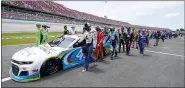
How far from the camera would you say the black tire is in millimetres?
5798

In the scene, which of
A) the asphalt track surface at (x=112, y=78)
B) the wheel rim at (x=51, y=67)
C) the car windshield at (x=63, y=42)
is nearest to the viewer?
the asphalt track surface at (x=112, y=78)

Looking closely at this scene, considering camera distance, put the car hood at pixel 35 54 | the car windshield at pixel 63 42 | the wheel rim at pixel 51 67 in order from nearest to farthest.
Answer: the car hood at pixel 35 54 < the wheel rim at pixel 51 67 < the car windshield at pixel 63 42

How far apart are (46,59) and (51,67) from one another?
1.45ft

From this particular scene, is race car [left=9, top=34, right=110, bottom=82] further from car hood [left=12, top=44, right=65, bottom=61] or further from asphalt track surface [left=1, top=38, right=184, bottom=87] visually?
asphalt track surface [left=1, top=38, right=184, bottom=87]

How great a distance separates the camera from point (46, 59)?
5789 millimetres

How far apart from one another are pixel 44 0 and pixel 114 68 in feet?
150

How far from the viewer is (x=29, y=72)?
5.44 m

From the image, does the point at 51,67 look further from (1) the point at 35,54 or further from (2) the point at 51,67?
(1) the point at 35,54

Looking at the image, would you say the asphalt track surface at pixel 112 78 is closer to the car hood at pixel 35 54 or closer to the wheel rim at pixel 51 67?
the wheel rim at pixel 51 67

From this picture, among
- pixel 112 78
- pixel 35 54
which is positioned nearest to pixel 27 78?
pixel 35 54

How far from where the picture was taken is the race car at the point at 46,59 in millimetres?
5457

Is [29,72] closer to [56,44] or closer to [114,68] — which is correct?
[56,44]

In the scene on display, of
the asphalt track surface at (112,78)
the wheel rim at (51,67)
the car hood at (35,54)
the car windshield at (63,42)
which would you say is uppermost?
the car windshield at (63,42)

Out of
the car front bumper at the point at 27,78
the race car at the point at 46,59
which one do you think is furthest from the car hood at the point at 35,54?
the car front bumper at the point at 27,78
